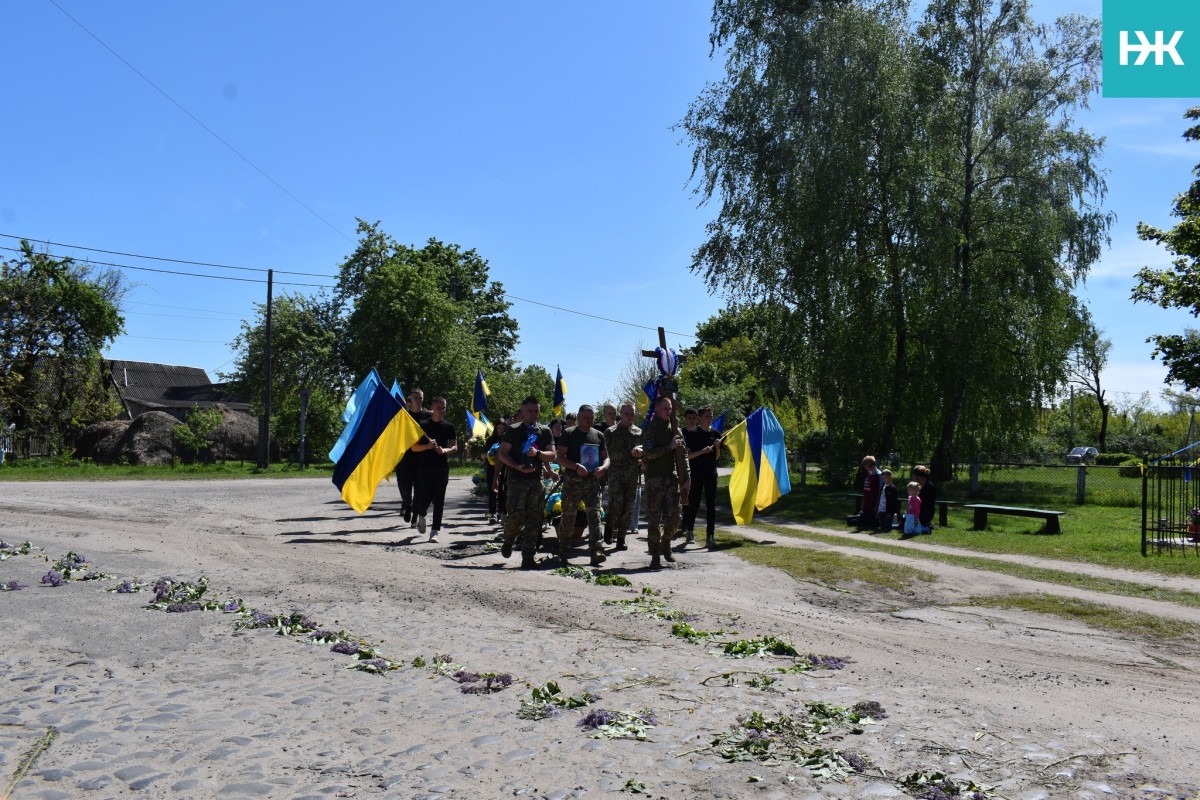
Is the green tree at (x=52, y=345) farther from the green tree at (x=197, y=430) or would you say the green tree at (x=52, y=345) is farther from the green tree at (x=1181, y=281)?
the green tree at (x=1181, y=281)

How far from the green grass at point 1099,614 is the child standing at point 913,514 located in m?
6.40

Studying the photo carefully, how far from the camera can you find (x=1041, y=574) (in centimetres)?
1136

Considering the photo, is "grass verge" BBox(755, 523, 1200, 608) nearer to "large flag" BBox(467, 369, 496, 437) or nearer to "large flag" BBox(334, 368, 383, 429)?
"large flag" BBox(467, 369, 496, 437)

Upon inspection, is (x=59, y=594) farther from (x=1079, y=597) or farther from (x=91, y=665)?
(x=1079, y=597)

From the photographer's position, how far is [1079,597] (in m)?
9.51

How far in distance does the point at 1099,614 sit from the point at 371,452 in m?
9.70

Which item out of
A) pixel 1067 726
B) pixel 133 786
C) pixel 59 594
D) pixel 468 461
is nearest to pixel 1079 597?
pixel 1067 726

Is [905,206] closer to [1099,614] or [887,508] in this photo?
[887,508]

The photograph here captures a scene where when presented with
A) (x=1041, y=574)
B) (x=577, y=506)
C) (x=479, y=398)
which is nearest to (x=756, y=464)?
(x=1041, y=574)

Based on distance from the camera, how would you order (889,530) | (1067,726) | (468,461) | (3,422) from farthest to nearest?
(468,461) → (3,422) → (889,530) → (1067,726)

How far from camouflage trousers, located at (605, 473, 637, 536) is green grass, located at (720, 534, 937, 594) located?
5.92 feet

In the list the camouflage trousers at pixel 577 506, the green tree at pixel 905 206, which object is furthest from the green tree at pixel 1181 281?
the camouflage trousers at pixel 577 506

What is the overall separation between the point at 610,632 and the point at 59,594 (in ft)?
16.8

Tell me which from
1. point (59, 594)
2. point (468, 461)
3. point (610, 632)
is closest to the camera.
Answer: point (610, 632)
